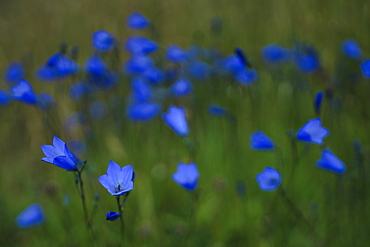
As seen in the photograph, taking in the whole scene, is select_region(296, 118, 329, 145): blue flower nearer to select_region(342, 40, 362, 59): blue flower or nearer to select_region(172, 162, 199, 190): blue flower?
select_region(172, 162, 199, 190): blue flower

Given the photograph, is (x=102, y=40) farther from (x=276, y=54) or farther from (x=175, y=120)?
(x=276, y=54)

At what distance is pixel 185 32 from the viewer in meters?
4.40

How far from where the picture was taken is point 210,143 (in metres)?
2.81

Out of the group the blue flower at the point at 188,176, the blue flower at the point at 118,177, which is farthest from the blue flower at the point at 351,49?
the blue flower at the point at 118,177

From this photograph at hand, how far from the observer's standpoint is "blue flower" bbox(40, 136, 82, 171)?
120cm

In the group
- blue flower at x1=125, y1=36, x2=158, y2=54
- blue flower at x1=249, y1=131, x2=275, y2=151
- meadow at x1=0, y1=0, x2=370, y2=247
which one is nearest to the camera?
blue flower at x1=249, y1=131, x2=275, y2=151

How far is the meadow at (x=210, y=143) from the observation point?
2.04 m

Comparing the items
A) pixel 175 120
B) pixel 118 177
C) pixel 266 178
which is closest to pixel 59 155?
pixel 118 177

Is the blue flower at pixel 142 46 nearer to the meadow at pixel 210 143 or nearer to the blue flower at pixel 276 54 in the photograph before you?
the meadow at pixel 210 143

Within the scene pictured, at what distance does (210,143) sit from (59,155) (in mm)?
1662

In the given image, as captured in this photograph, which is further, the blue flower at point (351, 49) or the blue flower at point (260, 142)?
the blue flower at point (351, 49)

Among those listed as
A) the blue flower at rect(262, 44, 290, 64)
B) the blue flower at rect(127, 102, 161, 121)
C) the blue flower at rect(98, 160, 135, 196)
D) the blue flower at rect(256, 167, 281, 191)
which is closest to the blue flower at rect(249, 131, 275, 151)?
the blue flower at rect(256, 167, 281, 191)

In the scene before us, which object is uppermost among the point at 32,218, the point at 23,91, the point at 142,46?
the point at 142,46

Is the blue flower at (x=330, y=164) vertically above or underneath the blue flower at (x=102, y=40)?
underneath
